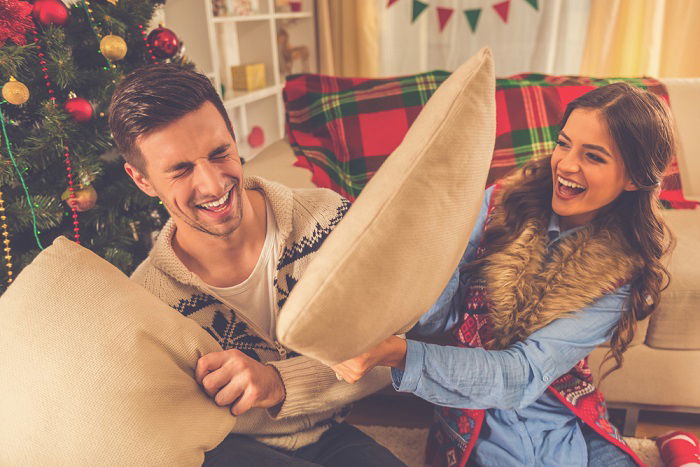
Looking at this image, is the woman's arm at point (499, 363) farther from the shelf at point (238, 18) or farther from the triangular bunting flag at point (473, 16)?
the triangular bunting flag at point (473, 16)

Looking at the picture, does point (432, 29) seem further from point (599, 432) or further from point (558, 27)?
point (599, 432)

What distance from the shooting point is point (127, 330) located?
2.19 ft

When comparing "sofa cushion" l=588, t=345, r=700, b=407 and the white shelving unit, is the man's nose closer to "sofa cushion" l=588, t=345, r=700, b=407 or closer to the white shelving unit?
"sofa cushion" l=588, t=345, r=700, b=407

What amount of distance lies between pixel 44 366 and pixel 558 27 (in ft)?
10.1

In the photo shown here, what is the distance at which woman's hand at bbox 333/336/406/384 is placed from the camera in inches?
28.1

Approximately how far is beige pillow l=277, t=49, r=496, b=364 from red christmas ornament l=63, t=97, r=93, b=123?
859 millimetres

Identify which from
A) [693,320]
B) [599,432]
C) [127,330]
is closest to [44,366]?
[127,330]

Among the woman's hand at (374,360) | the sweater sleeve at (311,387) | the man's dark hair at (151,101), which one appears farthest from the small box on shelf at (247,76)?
the woman's hand at (374,360)

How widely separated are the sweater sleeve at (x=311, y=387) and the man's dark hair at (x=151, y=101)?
436 mm

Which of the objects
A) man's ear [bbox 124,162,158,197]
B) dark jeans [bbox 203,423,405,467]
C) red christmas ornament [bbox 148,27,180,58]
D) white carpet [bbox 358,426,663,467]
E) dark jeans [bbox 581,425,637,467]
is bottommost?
white carpet [bbox 358,426,663,467]

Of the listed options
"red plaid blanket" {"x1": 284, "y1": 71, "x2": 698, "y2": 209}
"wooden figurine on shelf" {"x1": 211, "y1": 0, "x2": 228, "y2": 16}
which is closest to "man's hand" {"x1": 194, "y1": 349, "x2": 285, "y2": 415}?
"red plaid blanket" {"x1": 284, "y1": 71, "x2": 698, "y2": 209}

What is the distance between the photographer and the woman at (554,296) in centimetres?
85

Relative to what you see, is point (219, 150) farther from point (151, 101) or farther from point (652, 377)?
point (652, 377)

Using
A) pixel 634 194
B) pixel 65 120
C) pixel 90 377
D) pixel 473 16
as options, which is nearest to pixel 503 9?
pixel 473 16
